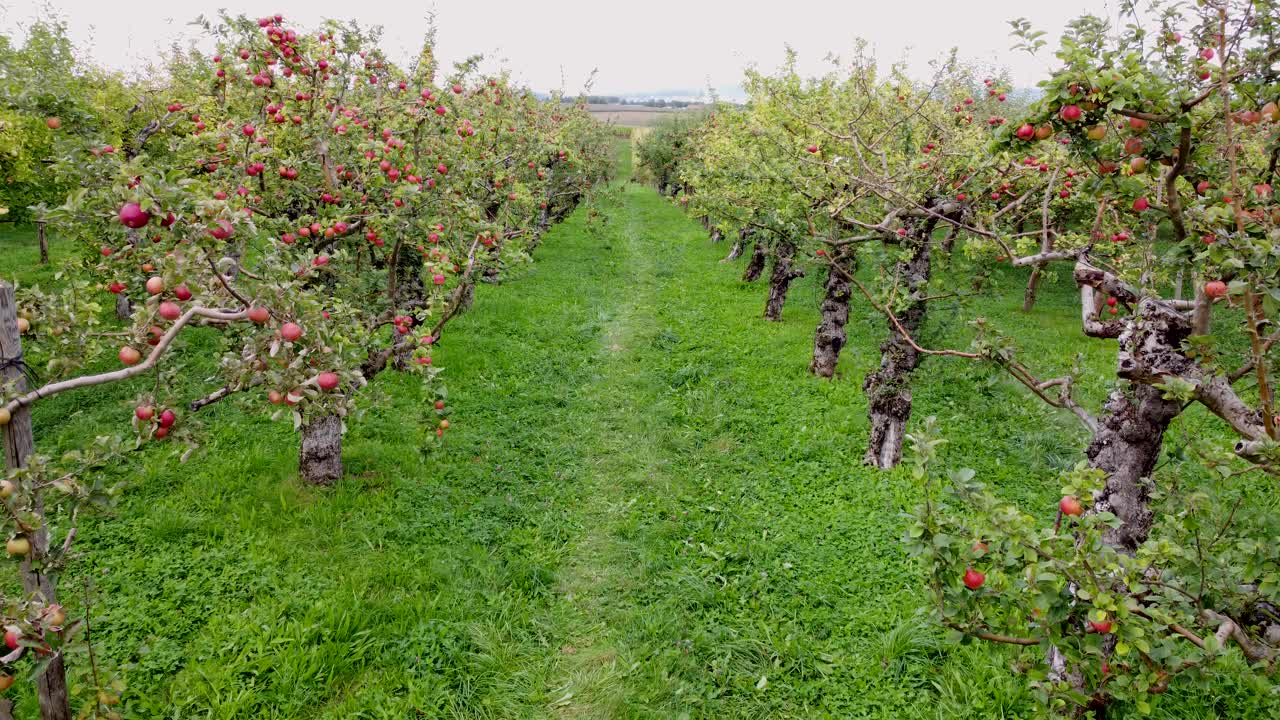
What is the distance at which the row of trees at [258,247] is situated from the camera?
12.6 ft

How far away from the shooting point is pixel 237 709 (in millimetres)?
5250

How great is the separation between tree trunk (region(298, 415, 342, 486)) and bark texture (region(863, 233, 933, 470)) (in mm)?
7320

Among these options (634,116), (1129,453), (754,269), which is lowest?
(754,269)

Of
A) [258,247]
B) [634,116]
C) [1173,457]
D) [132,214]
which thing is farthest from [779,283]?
[634,116]

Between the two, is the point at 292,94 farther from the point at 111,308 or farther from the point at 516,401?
the point at 111,308

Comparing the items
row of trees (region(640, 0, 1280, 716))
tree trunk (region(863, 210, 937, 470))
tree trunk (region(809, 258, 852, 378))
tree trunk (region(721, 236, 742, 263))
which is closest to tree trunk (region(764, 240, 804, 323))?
tree trunk (region(809, 258, 852, 378))

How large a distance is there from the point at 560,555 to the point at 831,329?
7.66 m

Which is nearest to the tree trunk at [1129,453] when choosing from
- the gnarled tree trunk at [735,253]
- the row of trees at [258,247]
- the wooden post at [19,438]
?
the row of trees at [258,247]

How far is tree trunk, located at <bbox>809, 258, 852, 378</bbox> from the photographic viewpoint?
12.9 metres

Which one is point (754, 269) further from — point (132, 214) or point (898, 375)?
point (132, 214)

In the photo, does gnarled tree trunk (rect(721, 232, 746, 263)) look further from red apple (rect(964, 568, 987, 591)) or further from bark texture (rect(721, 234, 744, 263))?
red apple (rect(964, 568, 987, 591))

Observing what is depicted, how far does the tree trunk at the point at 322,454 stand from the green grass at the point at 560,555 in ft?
0.74

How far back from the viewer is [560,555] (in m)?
7.62

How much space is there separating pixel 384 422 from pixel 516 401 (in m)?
2.21
